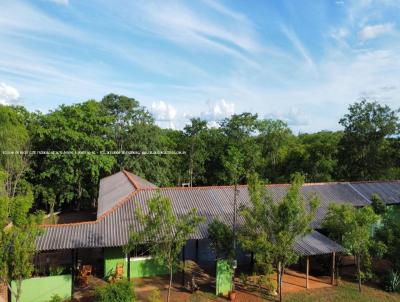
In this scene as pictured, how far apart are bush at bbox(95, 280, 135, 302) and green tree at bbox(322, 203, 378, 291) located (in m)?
11.0

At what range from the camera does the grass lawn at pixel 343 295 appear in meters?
17.0

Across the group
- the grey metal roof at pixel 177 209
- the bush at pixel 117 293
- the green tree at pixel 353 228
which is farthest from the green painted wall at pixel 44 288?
the green tree at pixel 353 228

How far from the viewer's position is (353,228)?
17422 millimetres

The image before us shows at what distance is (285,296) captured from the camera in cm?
1714

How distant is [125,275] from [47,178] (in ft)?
62.6

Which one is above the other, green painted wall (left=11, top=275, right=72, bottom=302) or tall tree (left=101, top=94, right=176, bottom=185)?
tall tree (left=101, top=94, right=176, bottom=185)

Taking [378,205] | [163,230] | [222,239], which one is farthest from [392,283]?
[163,230]

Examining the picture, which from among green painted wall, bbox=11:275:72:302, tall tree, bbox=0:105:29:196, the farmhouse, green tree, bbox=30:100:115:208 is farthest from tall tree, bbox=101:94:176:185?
green painted wall, bbox=11:275:72:302

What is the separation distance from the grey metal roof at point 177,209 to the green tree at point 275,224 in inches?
118

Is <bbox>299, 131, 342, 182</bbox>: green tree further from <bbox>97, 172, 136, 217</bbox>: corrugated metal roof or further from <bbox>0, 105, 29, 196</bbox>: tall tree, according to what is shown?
<bbox>0, 105, 29, 196</bbox>: tall tree

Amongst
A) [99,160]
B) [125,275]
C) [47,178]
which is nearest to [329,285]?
[125,275]

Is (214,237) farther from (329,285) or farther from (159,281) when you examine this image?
(329,285)

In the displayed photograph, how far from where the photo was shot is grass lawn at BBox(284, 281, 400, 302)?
17.0m

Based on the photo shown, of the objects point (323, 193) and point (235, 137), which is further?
point (235, 137)
